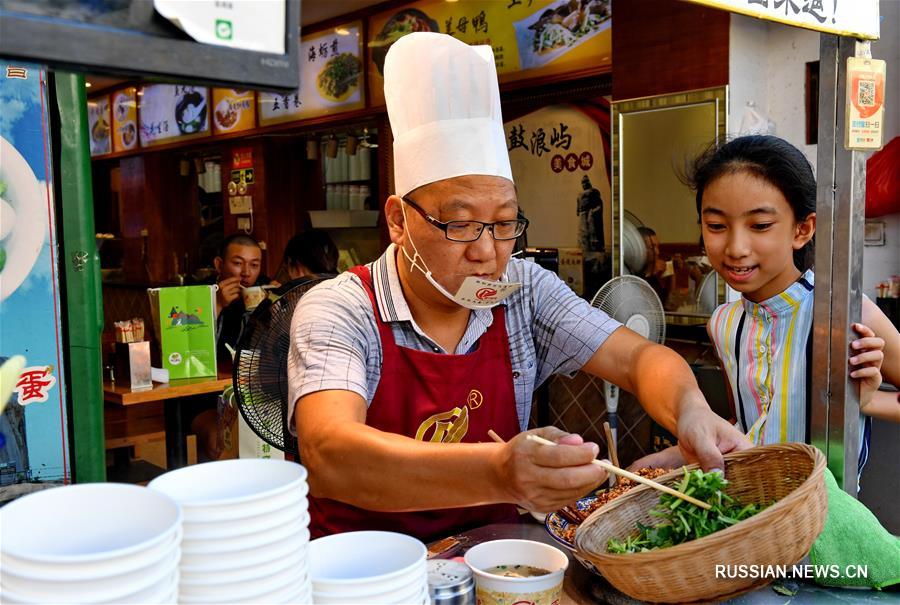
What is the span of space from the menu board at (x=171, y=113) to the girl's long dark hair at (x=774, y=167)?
25.1 feet

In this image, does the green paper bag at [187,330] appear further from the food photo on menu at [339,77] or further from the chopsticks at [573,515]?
the food photo on menu at [339,77]

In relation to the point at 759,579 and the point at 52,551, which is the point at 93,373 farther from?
the point at 759,579

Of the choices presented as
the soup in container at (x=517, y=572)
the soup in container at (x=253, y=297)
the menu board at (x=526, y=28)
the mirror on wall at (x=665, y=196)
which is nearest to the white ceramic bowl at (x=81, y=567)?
the soup in container at (x=517, y=572)

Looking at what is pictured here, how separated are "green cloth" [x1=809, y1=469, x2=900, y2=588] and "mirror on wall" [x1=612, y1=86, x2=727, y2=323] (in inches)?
117

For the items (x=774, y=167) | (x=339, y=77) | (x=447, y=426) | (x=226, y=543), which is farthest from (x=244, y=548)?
(x=339, y=77)

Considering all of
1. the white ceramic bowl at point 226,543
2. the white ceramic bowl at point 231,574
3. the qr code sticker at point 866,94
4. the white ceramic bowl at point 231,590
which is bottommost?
the white ceramic bowl at point 231,590

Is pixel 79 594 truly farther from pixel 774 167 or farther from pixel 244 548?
pixel 774 167

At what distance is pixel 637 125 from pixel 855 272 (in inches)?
123

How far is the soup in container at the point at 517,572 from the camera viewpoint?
130 centimetres

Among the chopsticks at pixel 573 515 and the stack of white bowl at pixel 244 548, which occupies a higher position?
the stack of white bowl at pixel 244 548

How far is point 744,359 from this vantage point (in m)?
2.33

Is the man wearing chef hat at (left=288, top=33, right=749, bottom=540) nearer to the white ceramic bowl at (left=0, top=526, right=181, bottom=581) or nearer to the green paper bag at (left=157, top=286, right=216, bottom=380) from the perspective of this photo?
the white ceramic bowl at (left=0, top=526, right=181, bottom=581)

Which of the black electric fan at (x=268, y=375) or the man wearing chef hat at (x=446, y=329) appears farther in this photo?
the black electric fan at (x=268, y=375)

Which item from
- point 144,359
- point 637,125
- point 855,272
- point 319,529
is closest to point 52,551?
point 319,529
